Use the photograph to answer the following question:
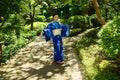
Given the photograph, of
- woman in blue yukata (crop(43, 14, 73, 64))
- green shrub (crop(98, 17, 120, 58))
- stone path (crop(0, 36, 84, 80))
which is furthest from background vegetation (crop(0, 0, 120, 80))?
woman in blue yukata (crop(43, 14, 73, 64))

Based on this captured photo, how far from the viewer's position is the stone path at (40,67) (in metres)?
8.66

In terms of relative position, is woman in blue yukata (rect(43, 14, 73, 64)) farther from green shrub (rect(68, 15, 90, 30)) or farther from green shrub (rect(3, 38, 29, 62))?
green shrub (rect(68, 15, 90, 30))

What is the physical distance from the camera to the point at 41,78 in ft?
27.8

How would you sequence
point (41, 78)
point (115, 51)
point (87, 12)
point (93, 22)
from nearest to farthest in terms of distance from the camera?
point (115, 51), point (41, 78), point (93, 22), point (87, 12)

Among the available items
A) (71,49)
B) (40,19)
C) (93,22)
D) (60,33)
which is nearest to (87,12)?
(93,22)

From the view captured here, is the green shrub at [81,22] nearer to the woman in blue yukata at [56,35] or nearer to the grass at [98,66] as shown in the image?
the grass at [98,66]

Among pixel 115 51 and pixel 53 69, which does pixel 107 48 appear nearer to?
pixel 115 51

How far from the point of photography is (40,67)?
32.7 feet

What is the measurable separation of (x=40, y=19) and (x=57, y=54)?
66.9 ft

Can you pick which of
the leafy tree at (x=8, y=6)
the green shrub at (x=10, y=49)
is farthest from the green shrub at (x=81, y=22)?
the leafy tree at (x=8, y=6)

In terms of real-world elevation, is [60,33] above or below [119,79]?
above

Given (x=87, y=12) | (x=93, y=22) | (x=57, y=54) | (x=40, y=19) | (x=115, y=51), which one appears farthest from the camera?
(x=40, y=19)

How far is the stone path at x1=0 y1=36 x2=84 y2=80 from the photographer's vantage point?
28.4 feet

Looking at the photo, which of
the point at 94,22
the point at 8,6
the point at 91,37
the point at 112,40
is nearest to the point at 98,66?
the point at 112,40
